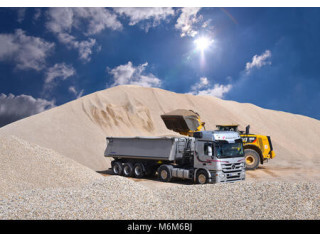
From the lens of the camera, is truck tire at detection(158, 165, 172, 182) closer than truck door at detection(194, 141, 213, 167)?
No

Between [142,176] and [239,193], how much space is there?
31.9 ft

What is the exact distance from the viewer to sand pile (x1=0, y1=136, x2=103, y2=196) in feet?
37.0

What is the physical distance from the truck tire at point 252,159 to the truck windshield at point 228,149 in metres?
6.08

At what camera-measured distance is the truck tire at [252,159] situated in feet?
68.0

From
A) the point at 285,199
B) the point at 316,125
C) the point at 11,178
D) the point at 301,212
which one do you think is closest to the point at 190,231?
the point at 301,212

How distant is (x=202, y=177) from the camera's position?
589 inches

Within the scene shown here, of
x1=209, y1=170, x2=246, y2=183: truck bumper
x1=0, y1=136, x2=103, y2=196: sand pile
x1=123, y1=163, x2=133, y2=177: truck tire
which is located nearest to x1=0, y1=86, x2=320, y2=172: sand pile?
x1=123, y1=163, x2=133, y2=177: truck tire

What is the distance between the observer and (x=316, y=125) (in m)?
48.1

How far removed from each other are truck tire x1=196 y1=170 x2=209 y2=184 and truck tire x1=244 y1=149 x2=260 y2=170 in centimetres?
675

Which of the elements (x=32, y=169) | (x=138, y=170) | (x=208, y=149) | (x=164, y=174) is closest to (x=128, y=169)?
(x=138, y=170)

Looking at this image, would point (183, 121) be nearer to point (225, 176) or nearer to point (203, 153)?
point (203, 153)

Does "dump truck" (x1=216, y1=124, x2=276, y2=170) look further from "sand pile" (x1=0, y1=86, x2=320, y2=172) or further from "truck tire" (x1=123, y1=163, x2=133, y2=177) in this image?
"truck tire" (x1=123, y1=163, x2=133, y2=177)

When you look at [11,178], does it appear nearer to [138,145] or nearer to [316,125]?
[138,145]

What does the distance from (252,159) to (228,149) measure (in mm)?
6909
